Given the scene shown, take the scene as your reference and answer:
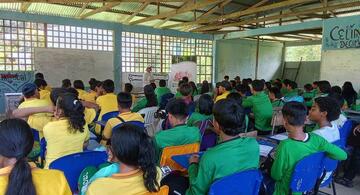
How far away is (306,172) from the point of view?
211 centimetres

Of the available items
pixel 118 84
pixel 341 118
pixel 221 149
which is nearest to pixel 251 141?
pixel 221 149

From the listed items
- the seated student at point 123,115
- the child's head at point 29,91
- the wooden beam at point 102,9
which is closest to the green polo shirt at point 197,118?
the seated student at point 123,115

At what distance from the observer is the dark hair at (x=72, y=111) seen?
8.14 feet

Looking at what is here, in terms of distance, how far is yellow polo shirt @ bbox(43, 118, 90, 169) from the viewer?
2.40m

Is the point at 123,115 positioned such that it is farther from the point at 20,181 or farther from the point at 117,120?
the point at 20,181

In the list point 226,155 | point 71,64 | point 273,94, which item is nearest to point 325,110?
point 226,155

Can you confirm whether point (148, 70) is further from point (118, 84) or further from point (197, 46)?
point (197, 46)

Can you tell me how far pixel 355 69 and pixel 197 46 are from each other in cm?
593

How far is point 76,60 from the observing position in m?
8.99

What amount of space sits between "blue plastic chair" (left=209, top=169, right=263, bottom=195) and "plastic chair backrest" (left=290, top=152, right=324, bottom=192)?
40 centimetres

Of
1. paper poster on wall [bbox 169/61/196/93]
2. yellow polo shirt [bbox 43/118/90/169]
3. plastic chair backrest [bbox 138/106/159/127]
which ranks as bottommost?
plastic chair backrest [bbox 138/106/159/127]

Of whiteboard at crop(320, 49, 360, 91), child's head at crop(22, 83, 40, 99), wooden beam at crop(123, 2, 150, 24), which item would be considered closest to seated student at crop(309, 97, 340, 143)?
child's head at crop(22, 83, 40, 99)

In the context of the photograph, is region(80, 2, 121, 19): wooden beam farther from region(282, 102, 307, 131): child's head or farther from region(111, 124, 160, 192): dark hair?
region(111, 124, 160, 192): dark hair

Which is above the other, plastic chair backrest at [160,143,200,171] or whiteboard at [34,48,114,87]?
whiteboard at [34,48,114,87]
